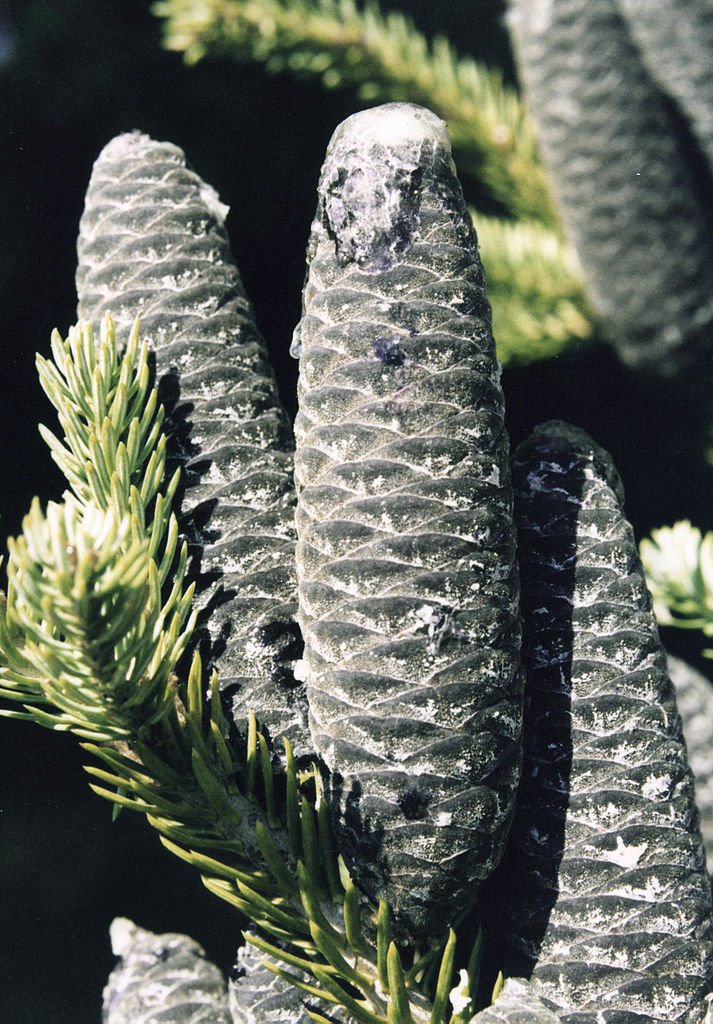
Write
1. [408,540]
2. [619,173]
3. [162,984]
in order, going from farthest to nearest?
[619,173], [162,984], [408,540]

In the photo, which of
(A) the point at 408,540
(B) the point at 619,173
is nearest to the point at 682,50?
(B) the point at 619,173

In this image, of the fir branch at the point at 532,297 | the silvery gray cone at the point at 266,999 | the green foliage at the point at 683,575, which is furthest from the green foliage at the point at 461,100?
the silvery gray cone at the point at 266,999

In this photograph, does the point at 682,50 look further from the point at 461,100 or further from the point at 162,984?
the point at 162,984

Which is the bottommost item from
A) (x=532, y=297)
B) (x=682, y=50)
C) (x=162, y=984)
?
(x=162, y=984)

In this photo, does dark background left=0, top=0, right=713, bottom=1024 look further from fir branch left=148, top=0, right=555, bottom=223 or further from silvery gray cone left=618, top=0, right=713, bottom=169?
silvery gray cone left=618, top=0, right=713, bottom=169

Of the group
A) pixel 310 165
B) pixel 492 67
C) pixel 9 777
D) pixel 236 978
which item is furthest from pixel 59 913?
pixel 492 67

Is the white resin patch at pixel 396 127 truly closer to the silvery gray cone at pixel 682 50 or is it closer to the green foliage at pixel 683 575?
the green foliage at pixel 683 575
